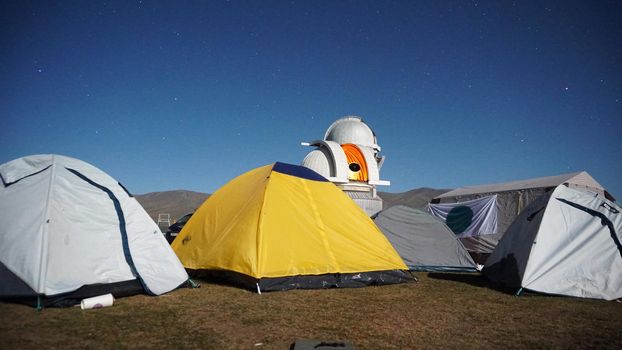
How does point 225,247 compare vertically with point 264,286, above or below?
above

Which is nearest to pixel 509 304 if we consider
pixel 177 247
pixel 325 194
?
pixel 325 194

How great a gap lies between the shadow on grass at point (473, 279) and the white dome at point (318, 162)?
1868cm

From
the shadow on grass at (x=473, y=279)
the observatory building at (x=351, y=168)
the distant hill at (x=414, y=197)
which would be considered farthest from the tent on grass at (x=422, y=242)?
the distant hill at (x=414, y=197)

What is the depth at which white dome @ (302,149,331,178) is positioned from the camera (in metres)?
28.6

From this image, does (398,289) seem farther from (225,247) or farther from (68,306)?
(68,306)

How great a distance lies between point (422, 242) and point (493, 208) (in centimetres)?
572

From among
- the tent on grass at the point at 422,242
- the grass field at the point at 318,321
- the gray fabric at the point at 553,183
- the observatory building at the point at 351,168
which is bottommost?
the grass field at the point at 318,321

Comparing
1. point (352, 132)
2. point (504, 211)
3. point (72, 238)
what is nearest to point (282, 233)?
point (72, 238)

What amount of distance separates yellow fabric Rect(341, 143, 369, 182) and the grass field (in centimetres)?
2238

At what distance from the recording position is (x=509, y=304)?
627cm

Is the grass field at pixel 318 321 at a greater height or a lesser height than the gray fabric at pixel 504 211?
lesser

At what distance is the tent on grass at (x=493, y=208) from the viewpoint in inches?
546

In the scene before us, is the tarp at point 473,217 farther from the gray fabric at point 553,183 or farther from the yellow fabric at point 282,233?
the yellow fabric at point 282,233

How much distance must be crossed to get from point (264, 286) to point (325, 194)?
2531 mm
